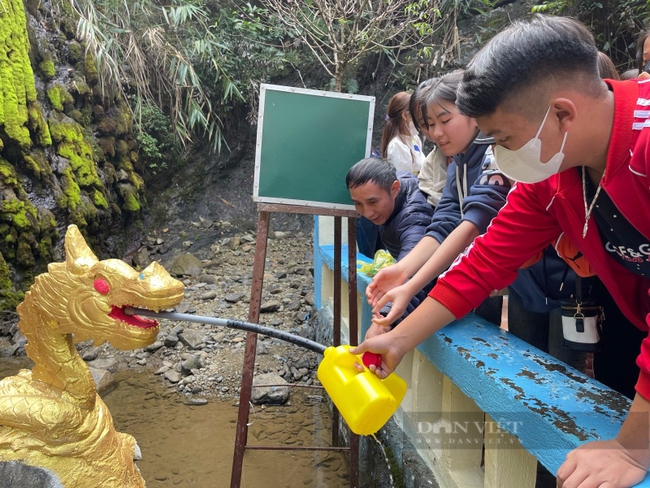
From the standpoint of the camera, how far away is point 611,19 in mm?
4840

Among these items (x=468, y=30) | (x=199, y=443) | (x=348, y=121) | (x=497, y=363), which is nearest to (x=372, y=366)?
(x=497, y=363)

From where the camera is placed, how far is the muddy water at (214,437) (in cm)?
263

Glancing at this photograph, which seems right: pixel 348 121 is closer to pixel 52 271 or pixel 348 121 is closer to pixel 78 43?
pixel 52 271

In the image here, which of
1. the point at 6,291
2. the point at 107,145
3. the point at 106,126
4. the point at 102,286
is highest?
the point at 106,126

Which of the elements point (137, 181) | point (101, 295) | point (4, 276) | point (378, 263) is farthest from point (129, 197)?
point (101, 295)

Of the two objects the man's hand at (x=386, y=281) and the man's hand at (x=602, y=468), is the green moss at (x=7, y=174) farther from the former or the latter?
the man's hand at (x=602, y=468)

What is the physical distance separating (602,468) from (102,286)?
1.38 m

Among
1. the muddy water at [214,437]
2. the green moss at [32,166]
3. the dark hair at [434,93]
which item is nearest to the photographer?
the dark hair at [434,93]

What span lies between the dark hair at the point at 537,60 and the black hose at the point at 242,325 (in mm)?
787

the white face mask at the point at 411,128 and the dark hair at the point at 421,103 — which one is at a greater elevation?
the dark hair at the point at 421,103

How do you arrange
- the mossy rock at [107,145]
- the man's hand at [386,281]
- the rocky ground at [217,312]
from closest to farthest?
1. the man's hand at [386,281]
2. the rocky ground at [217,312]
3. the mossy rock at [107,145]

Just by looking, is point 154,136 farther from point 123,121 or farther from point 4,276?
point 4,276

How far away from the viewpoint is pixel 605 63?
1.55 meters

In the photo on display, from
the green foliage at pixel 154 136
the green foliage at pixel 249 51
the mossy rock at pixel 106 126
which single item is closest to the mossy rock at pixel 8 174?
the mossy rock at pixel 106 126
